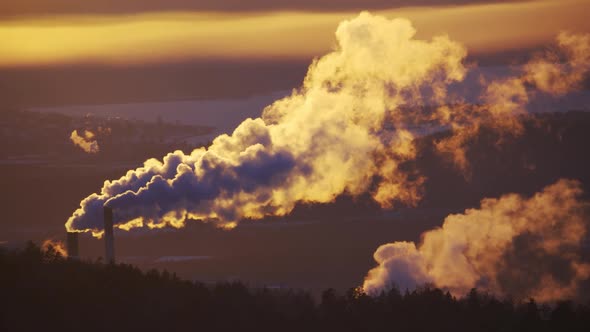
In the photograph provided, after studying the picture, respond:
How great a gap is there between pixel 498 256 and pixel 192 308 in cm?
8494

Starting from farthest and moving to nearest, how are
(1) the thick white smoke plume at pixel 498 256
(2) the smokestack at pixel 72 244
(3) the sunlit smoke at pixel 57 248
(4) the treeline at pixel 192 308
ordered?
(1) the thick white smoke plume at pixel 498 256, (2) the smokestack at pixel 72 244, (3) the sunlit smoke at pixel 57 248, (4) the treeline at pixel 192 308

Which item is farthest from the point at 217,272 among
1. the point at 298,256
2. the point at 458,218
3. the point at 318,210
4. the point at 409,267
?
the point at 318,210

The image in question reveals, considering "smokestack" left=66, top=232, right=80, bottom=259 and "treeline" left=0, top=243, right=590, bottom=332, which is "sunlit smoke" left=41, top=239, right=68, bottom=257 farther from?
"treeline" left=0, top=243, right=590, bottom=332

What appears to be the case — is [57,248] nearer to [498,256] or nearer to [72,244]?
[72,244]

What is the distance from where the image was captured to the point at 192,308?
59781mm

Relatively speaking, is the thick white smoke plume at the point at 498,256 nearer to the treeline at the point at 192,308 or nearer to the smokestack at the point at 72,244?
the smokestack at the point at 72,244

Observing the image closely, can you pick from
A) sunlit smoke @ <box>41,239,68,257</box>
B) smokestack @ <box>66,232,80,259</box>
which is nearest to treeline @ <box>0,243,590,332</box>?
sunlit smoke @ <box>41,239,68,257</box>

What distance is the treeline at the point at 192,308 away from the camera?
2221 inches

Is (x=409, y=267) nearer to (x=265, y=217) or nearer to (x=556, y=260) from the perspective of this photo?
(x=556, y=260)

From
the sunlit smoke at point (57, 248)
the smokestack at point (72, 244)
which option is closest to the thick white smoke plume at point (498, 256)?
the sunlit smoke at point (57, 248)

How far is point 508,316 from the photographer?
2522 inches

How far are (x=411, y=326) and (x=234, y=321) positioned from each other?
7.46 metres

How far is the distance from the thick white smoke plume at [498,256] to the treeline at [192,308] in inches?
856

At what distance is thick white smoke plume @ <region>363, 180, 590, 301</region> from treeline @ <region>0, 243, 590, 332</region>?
21736 mm
